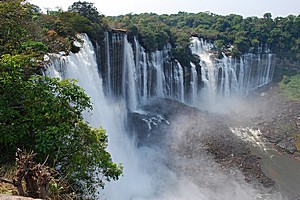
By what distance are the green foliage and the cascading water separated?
1863cm

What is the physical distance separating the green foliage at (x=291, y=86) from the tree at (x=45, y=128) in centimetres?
3401

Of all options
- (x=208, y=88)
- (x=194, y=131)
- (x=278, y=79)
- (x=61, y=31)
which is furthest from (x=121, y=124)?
(x=278, y=79)

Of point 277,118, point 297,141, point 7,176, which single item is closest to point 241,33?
point 277,118

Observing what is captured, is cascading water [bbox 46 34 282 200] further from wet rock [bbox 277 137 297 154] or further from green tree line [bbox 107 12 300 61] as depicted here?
wet rock [bbox 277 137 297 154]

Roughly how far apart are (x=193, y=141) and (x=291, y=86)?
74.2ft

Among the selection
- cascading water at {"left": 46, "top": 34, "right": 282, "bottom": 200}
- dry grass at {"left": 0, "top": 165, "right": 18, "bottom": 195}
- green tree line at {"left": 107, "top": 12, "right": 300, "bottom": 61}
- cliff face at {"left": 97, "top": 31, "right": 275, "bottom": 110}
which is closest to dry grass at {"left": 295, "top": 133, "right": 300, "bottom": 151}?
cascading water at {"left": 46, "top": 34, "right": 282, "bottom": 200}

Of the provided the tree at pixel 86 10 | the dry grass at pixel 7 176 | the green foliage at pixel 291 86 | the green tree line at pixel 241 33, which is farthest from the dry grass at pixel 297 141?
the dry grass at pixel 7 176

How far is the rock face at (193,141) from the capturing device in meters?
20.1

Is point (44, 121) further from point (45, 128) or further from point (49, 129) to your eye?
point (49, 129)

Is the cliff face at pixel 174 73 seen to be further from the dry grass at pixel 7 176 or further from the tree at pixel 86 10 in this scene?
the dry grass at pixel 7 176

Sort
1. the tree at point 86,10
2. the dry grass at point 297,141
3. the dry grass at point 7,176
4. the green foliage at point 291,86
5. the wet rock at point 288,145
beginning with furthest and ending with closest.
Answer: the green foliage at point 291,86, the dry grass at point 297,141, the wet rock at point 288,145, the tree at point 86,10, the dry grass at point 7,176

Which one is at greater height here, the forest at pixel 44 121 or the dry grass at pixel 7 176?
the forest at pixel 44 121

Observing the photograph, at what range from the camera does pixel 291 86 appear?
3825 cm

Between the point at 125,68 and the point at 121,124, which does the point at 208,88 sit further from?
the point at 121,124
